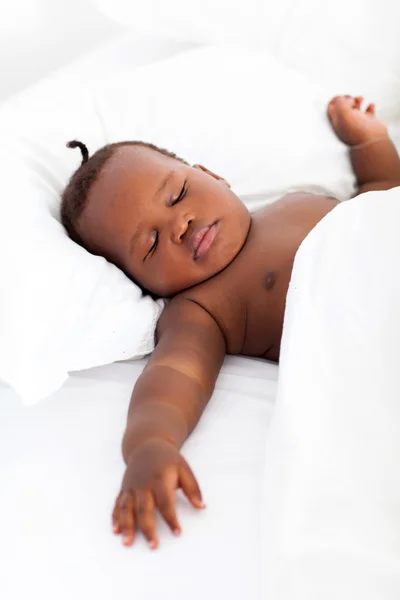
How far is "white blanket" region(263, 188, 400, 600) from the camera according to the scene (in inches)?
21.5

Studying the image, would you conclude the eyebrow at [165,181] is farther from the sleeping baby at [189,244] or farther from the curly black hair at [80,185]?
the curly black hair at [80,185]

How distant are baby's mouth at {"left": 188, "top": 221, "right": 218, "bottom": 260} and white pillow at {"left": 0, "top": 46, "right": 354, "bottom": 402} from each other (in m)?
0.11

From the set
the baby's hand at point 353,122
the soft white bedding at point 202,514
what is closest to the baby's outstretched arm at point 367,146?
the baby's hand at point 353,122

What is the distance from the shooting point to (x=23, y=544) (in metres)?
0.67

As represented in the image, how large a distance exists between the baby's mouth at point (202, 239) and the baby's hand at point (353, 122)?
410 mm

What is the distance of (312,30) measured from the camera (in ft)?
4.59

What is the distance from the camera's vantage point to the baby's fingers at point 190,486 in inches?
26.8

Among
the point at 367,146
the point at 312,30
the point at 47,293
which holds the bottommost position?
the point at 47,293

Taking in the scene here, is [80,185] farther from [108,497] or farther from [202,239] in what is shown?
[108,497]

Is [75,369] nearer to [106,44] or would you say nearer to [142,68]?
[142,68]

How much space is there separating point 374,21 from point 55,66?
2.43 feet

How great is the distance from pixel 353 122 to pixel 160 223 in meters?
0.49

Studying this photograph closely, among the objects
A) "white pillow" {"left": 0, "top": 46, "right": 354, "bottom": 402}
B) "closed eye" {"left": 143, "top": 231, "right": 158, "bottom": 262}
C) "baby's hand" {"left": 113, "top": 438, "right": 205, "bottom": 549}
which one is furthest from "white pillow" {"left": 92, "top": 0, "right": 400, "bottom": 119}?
"baby's hand" {"left": 113, "top": 438, "right": 205, "bottom": 549}

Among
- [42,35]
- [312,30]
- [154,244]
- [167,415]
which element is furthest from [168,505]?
[42,35]
